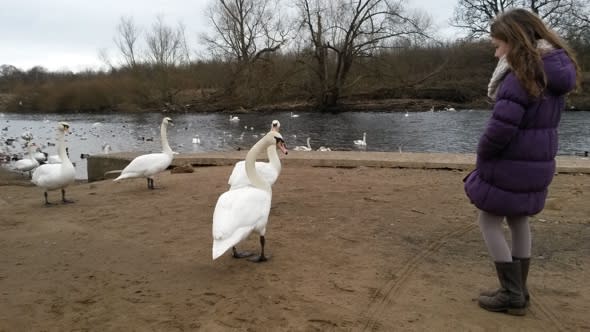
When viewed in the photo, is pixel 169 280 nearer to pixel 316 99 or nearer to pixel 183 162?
pixel 183 162

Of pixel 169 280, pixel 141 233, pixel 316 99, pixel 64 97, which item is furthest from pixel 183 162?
pixel 64 97

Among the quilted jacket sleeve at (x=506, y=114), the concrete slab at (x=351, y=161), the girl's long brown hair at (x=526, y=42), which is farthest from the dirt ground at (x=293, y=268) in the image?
the concrete slab at (x=351, y=161)

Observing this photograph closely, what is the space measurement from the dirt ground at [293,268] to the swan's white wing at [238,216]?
0.32 m

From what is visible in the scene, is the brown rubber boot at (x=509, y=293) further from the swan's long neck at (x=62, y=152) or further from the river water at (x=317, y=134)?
the river water at (x=317, y=134)

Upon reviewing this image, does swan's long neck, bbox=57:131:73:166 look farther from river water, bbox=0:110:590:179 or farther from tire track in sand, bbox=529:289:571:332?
river water, bbox=0:110:590:179

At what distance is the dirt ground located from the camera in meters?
3.25

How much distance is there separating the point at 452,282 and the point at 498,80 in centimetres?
156

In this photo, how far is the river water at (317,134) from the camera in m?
19.8

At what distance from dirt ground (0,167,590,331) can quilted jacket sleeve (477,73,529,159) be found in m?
1.11

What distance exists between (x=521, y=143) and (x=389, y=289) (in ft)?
4.52

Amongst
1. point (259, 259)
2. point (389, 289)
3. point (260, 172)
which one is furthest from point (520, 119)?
point (260, 172)

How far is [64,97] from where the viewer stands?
161 ft

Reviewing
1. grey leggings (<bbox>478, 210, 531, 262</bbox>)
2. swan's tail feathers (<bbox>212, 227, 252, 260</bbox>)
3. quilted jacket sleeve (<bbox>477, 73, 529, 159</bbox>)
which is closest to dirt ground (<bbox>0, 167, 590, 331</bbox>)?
swan's tail feathers (<bbox>212, 227, 252, 260</bbox>)

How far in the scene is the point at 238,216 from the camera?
13.2ft
